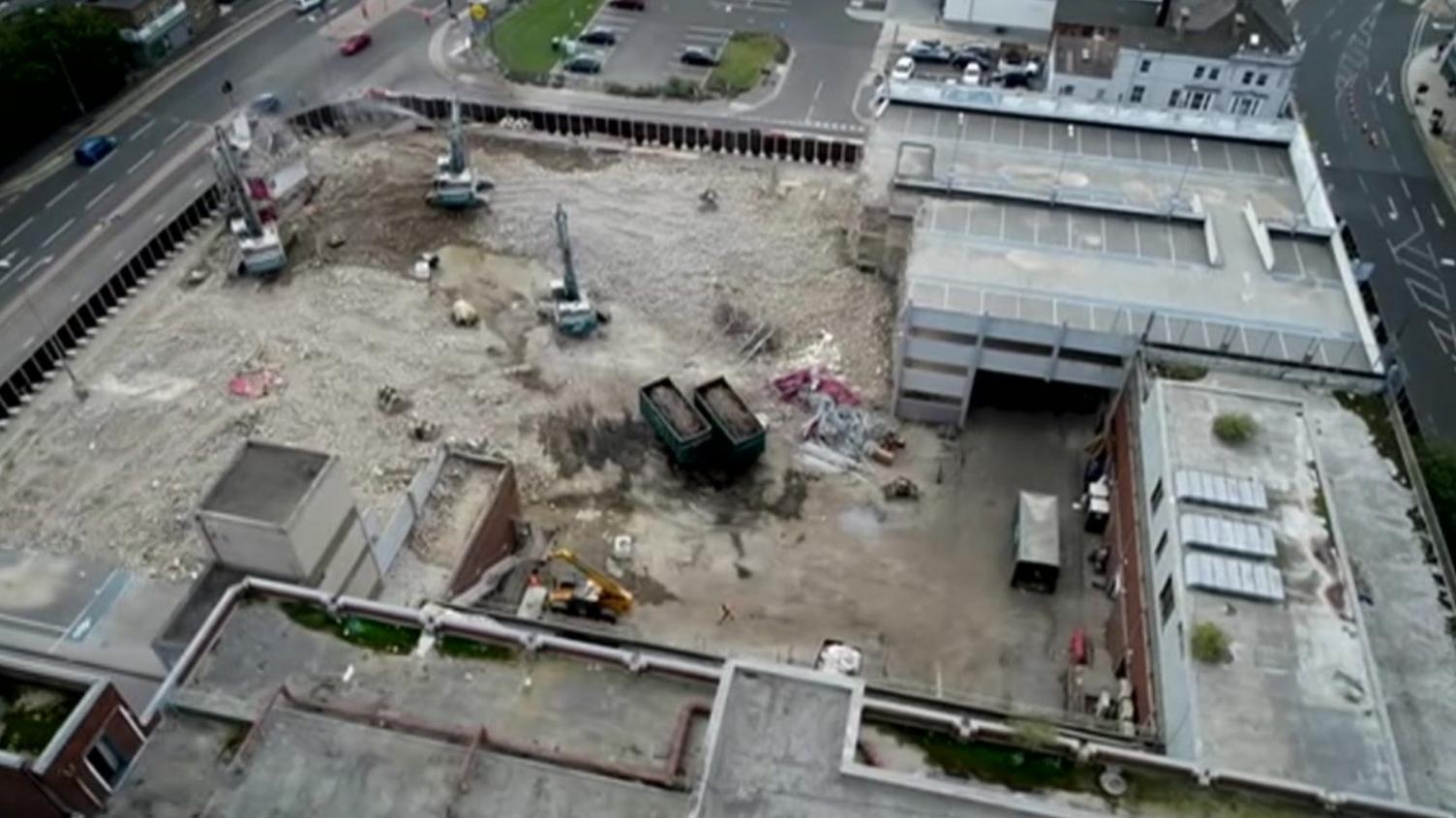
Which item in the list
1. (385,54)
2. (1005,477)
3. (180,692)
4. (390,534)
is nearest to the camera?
(180,692)

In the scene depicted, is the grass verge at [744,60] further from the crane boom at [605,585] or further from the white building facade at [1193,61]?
the crane boom at [605,585]

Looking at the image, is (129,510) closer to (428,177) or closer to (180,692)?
(180,692)

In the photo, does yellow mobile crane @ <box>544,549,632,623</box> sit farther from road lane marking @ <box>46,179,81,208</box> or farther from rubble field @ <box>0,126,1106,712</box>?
road lane marking @ <box>46,179,81,208</box>

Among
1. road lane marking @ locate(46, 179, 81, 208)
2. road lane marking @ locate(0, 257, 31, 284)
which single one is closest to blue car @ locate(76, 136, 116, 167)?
road lane marking @ locate(46, 179, 81, 208)

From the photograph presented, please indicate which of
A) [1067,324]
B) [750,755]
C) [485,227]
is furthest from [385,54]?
[750,755]

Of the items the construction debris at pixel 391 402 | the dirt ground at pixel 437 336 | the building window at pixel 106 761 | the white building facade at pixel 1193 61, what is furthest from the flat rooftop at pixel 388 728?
the white building facade at pixel 1193 61

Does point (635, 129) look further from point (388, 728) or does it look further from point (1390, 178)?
point (388, 728)

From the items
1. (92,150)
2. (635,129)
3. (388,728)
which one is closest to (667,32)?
(635,129)
